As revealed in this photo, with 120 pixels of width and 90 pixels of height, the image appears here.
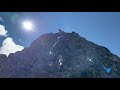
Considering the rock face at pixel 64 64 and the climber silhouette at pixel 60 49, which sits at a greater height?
the climber silhouette at pixel 60 49

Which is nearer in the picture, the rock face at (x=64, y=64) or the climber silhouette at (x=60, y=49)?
the rock face at (x=64, y=64)

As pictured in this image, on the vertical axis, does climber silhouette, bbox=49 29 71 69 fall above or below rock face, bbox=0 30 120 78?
above

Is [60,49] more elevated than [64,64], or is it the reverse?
[60,49]

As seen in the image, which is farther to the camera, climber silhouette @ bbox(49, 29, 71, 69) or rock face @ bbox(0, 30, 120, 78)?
climber silhouette @ bbox(49, 29, 71, 69)

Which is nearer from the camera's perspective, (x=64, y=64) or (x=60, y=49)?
(x=64, y=64)
